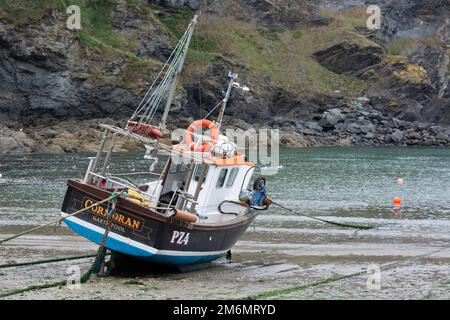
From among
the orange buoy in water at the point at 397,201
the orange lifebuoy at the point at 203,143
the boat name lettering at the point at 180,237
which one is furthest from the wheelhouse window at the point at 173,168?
the orange buoy in water at the point at 397,201

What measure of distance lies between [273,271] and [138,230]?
484 cm

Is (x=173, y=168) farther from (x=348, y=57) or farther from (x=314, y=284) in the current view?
(x=348, y=57)

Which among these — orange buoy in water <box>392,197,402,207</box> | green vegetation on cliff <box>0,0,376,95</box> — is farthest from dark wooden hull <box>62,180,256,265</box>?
green vegetation on cliff <box>0,0,376,95</box>

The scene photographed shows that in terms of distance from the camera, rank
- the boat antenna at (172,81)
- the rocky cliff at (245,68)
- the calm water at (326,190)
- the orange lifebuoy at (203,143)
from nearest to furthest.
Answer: the orange lifebuoy at (203,143)
the boat antenna at (172,81)
the calm water at (326,190)
the rocky cliff at (245,68)

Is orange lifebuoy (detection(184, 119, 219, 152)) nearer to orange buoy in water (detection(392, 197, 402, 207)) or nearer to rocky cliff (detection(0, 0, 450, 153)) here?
orange buoy in water (detection(392, 197, 402, 207))

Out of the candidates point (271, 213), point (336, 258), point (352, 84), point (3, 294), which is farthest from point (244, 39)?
point (3, 294)

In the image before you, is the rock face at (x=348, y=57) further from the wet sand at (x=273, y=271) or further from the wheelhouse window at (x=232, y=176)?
the wheelhouse window at (x=232, y=176)

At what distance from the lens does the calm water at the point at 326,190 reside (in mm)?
33531

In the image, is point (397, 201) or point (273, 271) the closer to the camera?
point (273, 271)

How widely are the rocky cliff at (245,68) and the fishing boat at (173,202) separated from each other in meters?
54.7

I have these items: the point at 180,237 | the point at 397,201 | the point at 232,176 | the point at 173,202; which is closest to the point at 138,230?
the point at 180,237

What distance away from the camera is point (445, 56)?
5276 inches

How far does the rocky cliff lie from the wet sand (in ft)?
169

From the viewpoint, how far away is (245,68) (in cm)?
11588
